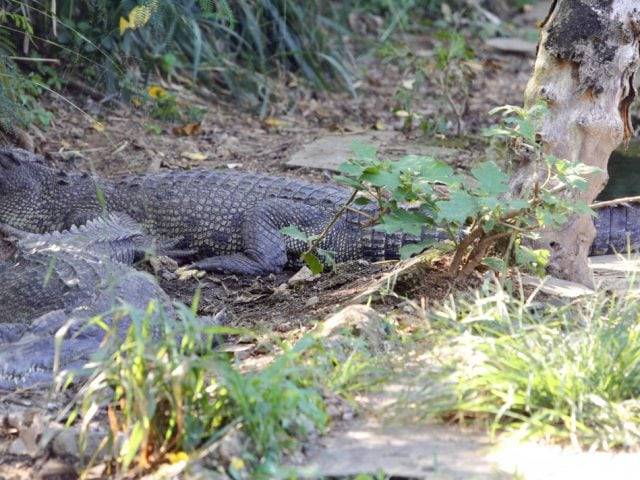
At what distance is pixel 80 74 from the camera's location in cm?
838

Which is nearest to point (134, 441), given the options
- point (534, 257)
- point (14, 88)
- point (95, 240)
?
point (534, 257)

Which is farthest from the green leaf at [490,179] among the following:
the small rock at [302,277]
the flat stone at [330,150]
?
the flat stone at [330,150]

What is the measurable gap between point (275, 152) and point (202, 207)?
1625 mm

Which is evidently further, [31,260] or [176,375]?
[31,260]

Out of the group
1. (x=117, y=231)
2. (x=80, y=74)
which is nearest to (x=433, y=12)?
(x=80, y=74)

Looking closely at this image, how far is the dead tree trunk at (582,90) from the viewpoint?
15.5 feet

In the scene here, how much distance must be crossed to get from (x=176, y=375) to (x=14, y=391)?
3.87 ft

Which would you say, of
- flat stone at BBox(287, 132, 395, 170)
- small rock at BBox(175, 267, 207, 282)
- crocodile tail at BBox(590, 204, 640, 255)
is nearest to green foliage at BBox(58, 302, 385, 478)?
small rock at BBox(175, 267, 207, 282)

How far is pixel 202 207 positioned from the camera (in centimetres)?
662

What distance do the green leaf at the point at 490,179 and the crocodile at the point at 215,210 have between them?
81.1 inches

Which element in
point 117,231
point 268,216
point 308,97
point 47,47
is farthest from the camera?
point 308,97

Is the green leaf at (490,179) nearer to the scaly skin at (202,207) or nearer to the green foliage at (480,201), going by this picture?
the green foliage at (480,201)

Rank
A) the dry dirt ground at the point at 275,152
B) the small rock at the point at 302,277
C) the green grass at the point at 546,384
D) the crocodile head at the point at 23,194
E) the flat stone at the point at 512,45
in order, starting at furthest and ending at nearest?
the flat stone at the point at 512,45
the crocodile head at the point at 23,194
the small rock at the point at 302,277
the dry dirt ground at the point at 275,152
the green grass at the point at 546,384

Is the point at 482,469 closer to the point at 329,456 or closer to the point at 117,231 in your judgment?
the point at 329,456
